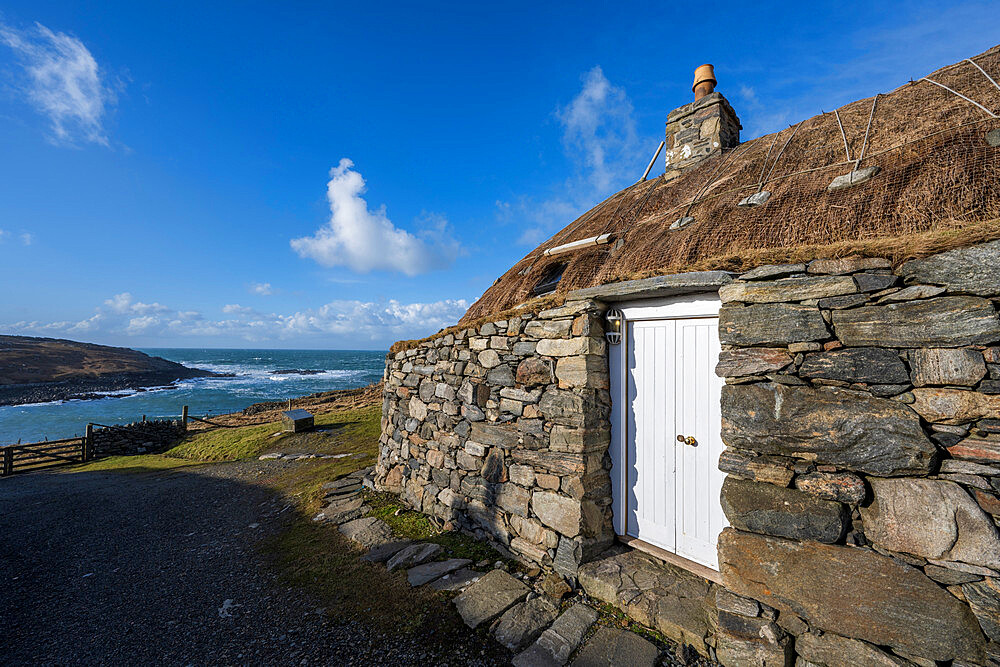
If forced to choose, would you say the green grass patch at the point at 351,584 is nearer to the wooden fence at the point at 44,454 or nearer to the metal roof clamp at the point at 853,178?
the metal roof clamp at the point at 853,178

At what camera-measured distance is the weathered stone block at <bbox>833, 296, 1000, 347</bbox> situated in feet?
7.35

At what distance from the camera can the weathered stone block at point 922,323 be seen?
2.24 metres

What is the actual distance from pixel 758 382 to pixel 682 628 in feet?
6.92

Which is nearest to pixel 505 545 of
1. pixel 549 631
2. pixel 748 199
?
pixel 549 631

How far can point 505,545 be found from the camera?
480 cm

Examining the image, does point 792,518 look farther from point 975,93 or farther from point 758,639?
point 975,93

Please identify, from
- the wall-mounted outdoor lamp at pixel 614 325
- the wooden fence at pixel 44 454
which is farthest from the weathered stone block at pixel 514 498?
the wooden fence at pixel 44 454

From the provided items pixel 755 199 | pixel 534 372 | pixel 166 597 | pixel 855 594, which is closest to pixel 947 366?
pixel 855 594

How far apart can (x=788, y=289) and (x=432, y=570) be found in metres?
4.68

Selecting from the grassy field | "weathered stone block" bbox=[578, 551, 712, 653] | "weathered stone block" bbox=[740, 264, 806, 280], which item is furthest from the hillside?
"weathered stone block" bbox=[740, 264, 806, 280]

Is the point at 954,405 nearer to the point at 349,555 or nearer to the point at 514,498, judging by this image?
the point at 514,498

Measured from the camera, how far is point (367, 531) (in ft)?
18.6

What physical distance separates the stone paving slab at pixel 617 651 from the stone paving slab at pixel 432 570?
6.14 feet

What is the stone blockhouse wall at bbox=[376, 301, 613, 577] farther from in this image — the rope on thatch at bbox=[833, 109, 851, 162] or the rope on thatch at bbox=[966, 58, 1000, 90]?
the rope on thatch at bbox=[966, 58, 1000, 90]
